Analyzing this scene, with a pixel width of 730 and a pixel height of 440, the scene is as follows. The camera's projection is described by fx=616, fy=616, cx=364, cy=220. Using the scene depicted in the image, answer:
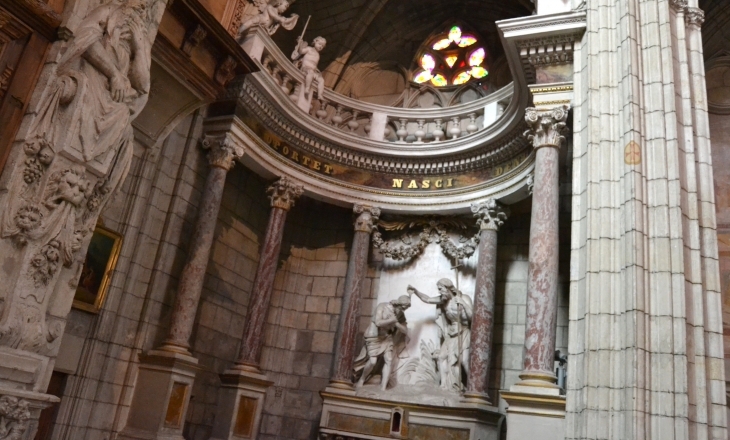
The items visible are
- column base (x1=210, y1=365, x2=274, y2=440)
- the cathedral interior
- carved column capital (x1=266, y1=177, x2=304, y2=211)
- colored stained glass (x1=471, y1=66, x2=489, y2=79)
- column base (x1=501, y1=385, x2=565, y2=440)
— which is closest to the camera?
the cathedral interior

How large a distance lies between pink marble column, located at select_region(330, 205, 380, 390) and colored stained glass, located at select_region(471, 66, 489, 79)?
157 inches

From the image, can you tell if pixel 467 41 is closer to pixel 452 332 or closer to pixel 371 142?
pixel 371 142

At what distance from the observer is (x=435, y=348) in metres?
10.8

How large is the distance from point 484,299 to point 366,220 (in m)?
2.85

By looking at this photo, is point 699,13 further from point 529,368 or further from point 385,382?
point 385,382

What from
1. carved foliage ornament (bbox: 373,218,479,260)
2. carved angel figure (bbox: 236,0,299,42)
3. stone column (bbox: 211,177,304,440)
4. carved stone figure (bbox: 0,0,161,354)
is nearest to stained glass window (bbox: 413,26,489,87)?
carved foliage ornament (bbox: 373,218,479,260)

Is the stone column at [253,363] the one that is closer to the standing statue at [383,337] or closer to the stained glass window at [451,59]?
the standing statue at [383,337]

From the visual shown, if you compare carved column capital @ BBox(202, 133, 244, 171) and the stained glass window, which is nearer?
carved column capital @ BBox(202, 133, 244, 171)

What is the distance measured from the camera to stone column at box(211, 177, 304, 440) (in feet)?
31.3

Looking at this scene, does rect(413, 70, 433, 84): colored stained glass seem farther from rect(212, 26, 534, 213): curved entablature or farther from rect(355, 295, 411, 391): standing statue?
rect(355, 295, 411, 391): standing statue

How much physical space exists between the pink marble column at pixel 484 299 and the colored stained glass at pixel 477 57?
14.1 feet

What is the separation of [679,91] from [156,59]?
5552 mm

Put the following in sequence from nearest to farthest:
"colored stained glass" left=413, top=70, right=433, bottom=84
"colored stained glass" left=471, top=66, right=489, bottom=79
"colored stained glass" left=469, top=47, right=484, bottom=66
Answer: "colored stained glass" left=471, top=66, right=489, bottom=79
"colored stained glass" left=469, top=47, right=484, bottom=66
"colored stained glass" left=413, top=70, right=433, bottom=84

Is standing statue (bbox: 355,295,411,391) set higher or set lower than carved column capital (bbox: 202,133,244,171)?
lower
